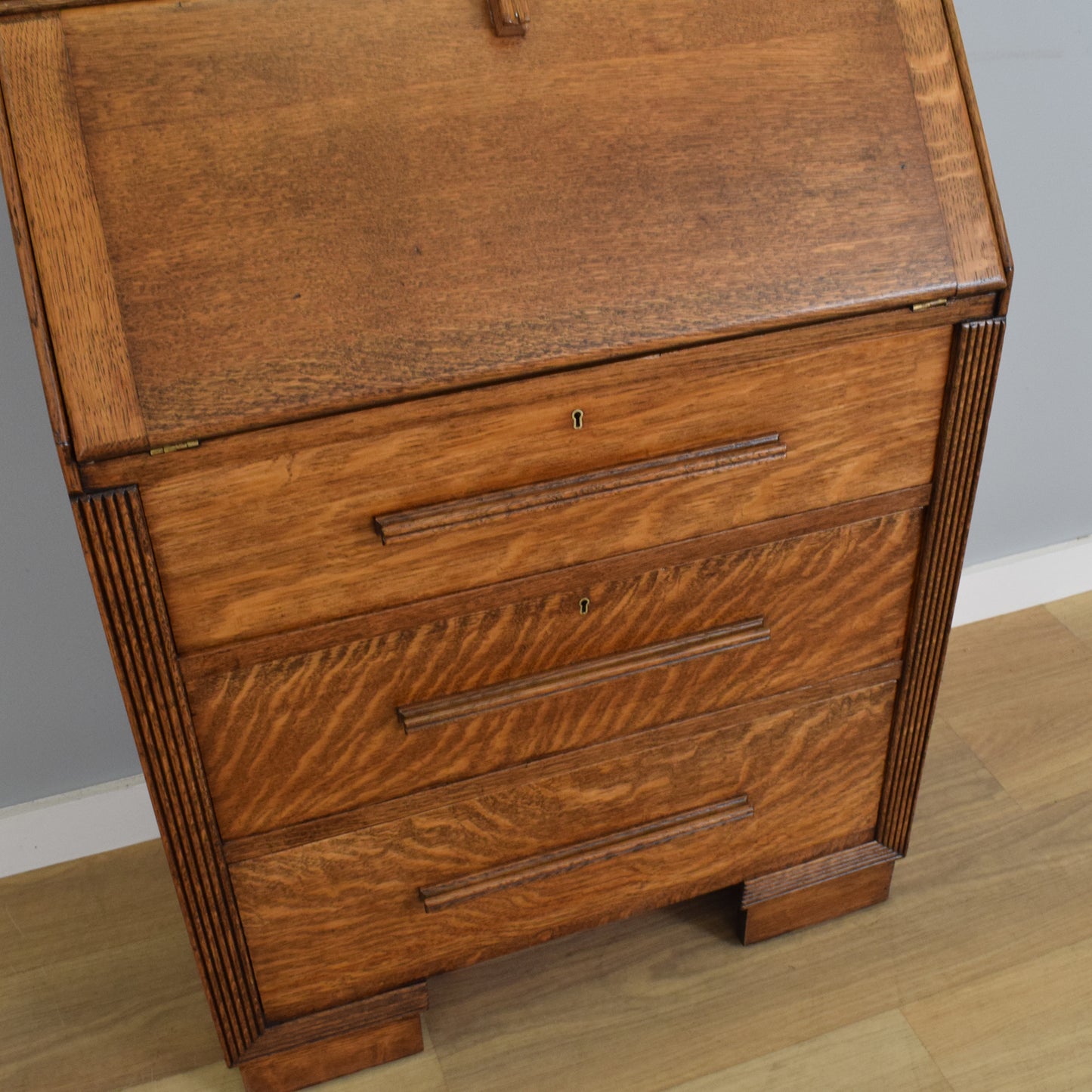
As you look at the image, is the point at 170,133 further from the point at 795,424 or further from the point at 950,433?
the point at 950,433

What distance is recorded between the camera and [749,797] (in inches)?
48.6

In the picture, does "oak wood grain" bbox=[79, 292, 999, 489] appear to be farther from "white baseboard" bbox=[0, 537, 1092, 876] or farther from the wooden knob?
"white baseboard" bbox=[0, 537, 1092, 876]

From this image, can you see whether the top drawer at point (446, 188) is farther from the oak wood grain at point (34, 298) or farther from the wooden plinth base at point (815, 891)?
the wooden plinth base at point (815, 891)

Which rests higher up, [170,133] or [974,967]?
[170,133]

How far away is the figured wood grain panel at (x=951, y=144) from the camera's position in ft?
3.18

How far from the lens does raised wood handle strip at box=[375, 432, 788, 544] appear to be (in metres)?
0.92

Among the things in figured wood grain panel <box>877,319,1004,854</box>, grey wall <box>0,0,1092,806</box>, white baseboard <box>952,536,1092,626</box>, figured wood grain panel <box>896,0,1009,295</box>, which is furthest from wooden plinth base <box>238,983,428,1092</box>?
white baseboard <box>952,536,1092,626</box>

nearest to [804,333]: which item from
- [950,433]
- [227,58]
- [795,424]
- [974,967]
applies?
[795,424]

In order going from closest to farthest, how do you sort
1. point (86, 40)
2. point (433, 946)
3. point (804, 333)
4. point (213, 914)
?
1. point (86, 40)
2. point (804, 333)
3. point (213, 914)
4. point (433, 946)

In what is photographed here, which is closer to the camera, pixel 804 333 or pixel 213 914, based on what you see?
pixel 804 333

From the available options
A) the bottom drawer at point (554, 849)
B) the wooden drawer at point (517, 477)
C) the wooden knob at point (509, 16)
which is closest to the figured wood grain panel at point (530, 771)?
the bottom drawer at point (554, 849)

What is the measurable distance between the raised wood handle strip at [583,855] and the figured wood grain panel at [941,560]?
20cm

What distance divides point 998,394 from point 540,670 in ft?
3.11

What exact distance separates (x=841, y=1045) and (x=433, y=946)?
0.47 metres
